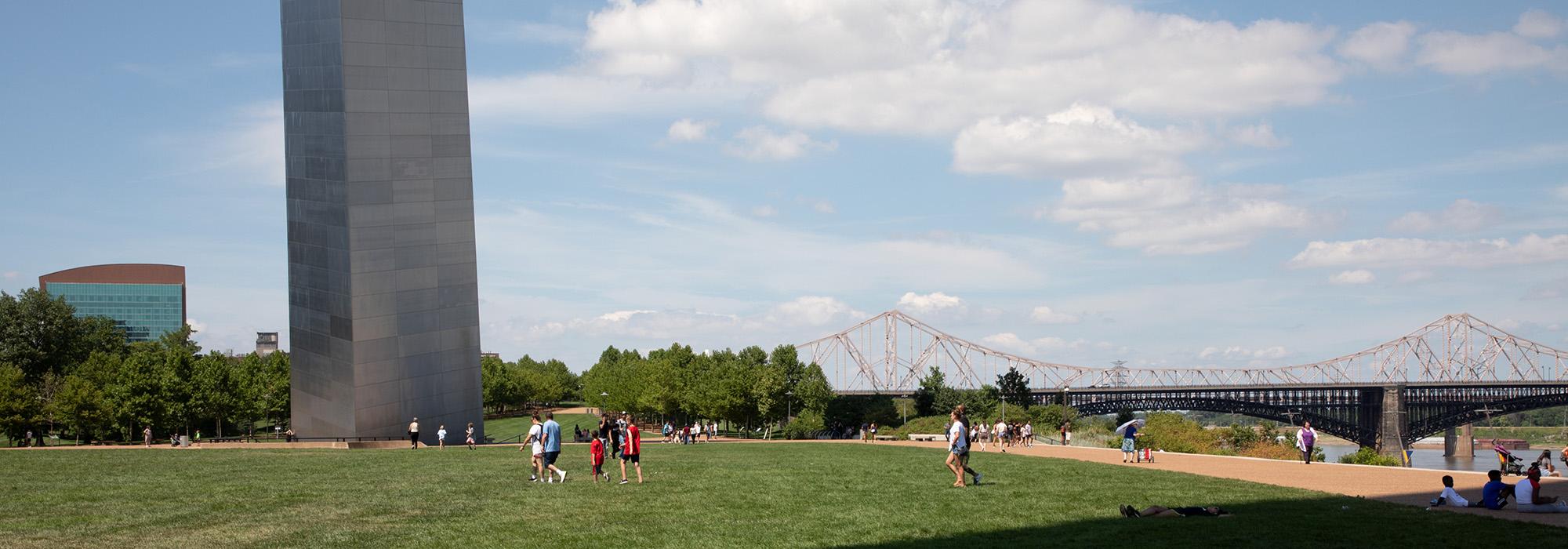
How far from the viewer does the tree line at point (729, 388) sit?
96562mm

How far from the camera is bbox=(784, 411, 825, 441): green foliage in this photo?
93.9m

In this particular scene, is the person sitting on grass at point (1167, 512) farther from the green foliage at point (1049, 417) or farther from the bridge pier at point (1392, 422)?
the bridge pier at point (1392, 422)

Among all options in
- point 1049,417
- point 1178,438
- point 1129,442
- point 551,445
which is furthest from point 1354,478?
point 1049,417

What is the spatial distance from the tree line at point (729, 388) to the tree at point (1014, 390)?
19.4 meters

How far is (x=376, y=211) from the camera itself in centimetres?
5631

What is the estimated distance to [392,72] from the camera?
57344 millimetres

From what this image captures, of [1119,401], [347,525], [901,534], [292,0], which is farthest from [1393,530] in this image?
[1119,401]

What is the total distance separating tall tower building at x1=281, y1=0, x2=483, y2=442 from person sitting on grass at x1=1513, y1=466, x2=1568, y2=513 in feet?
160

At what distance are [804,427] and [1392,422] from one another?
8333 cm

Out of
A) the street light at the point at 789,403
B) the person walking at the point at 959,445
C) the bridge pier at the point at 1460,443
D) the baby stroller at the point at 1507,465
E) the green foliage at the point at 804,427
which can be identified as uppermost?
the person walking at the point at 959,445

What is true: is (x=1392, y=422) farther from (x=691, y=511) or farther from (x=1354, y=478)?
(x=691, y=511)

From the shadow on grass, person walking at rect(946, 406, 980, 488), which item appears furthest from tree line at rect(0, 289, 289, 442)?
the shadow on grass

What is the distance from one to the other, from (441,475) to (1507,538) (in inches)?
876

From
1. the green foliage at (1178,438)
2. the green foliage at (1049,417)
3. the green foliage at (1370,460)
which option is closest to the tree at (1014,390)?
the green foliage at (1049,417)
